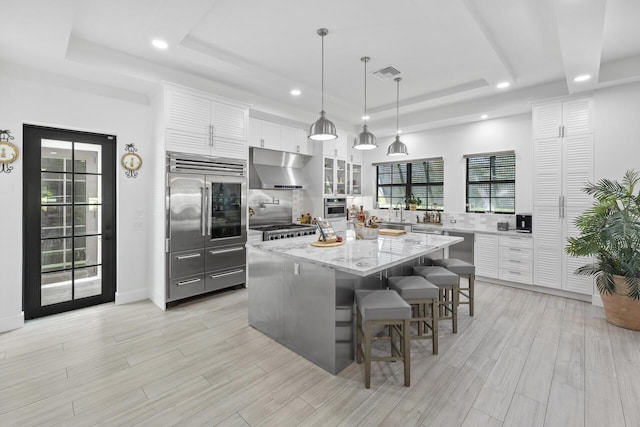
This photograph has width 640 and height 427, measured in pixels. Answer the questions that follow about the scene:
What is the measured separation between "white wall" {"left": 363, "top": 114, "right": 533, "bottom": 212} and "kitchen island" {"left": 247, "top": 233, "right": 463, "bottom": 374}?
2.66 meters

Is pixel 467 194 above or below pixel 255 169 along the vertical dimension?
below

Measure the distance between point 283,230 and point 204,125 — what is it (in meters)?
1.90

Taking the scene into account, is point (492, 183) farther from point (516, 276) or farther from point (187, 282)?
point (187, 282)

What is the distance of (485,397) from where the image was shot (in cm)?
216

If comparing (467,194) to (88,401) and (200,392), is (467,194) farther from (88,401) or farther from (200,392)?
(88,401)

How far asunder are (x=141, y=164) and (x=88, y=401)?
294 cm

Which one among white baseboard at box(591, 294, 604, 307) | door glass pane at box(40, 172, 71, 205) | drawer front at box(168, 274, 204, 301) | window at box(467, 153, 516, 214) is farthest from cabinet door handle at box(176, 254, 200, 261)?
white baseboard at box(591, 294, 604, 307)

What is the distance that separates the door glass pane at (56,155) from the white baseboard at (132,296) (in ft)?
5.53

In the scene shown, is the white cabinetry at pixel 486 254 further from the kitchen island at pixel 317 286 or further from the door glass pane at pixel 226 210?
the door glass pane at pixel 226 210

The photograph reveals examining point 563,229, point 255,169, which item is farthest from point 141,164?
point 563,229

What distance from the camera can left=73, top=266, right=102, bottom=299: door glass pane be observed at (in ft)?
12.6

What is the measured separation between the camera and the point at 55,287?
3688 mm

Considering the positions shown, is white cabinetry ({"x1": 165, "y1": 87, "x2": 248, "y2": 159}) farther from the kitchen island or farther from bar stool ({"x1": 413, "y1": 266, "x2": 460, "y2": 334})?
bar stool ({"x1": 413, "y1": 266, "x2": 460, "y2": 334})

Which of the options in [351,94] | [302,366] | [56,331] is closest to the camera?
[302,366]
